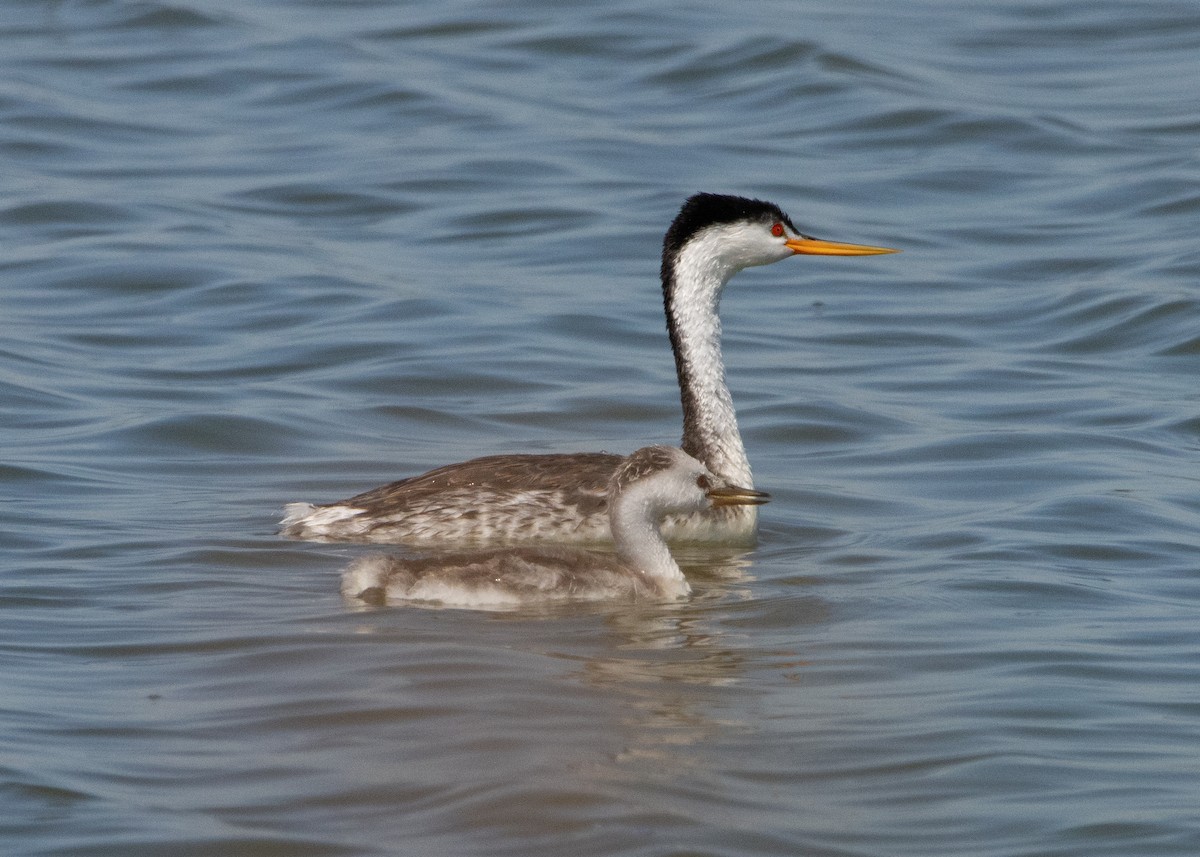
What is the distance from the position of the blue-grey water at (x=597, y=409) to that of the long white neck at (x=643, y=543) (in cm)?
18

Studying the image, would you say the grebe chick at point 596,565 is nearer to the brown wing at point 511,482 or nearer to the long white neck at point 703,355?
the brown wing at point 511,482

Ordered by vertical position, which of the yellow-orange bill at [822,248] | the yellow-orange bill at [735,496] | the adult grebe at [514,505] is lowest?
the adult grebe at [514,505]

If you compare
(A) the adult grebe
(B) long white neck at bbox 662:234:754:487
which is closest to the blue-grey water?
(A) the adult grebe

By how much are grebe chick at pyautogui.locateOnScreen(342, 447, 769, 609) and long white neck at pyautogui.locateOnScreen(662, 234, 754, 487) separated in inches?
48.3

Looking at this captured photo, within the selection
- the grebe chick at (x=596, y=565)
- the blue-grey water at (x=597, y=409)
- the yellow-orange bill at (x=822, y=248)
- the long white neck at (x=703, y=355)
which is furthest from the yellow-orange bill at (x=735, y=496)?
the yellow-orange bill at (x=822, y=248)

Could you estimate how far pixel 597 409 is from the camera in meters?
12.6

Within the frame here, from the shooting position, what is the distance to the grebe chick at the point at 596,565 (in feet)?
27.6

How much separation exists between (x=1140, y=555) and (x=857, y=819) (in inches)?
151

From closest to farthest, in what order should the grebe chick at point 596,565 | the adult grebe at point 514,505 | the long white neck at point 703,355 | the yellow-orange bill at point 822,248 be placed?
the grebe chick at point 596,565, the adult grebe at point 514,505, the long white neck at point 703,355, the yellow-orange bill at point 822,248

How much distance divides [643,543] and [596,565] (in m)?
0.22

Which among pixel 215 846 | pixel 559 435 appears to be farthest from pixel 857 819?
pixel 559 435

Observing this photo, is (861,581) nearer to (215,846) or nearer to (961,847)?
(961,847)

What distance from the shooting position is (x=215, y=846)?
5.88 metres

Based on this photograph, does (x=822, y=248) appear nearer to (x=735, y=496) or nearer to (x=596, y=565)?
(x=735, y=496)
